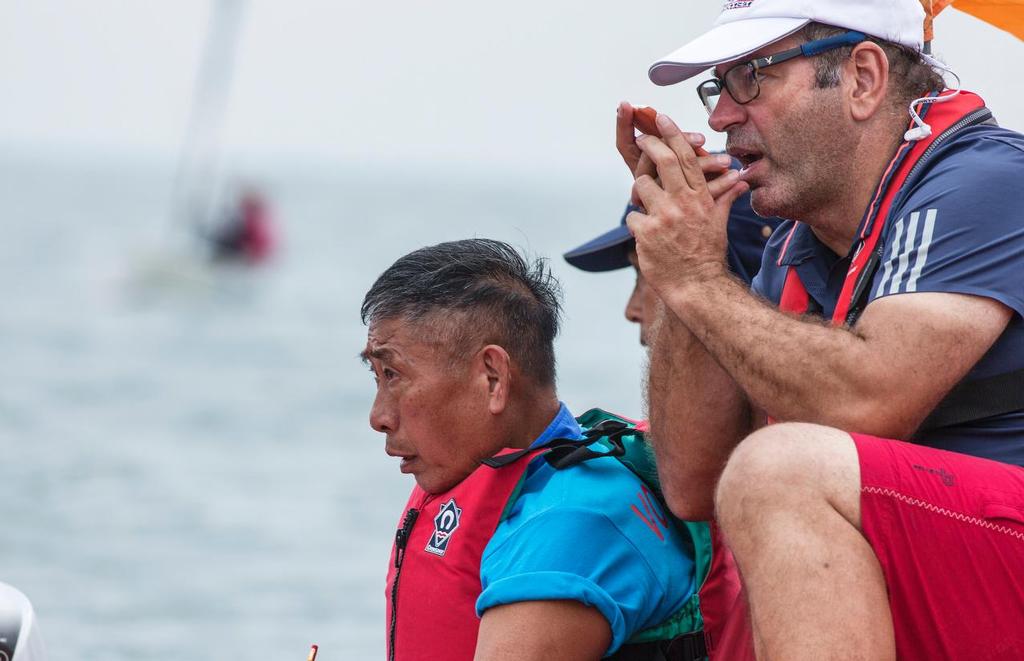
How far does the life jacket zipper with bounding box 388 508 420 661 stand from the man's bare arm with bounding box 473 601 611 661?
44 centimetres

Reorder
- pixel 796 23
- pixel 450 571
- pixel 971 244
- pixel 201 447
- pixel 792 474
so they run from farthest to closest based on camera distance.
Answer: pixel 201 447 → pixel 450 571 → pixel 796 23 → pixel 971 244 → pixel 792 474

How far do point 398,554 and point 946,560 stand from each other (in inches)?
56.1

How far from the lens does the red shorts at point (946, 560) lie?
102 inches

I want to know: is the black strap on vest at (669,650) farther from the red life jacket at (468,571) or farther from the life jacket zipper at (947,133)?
the life jacket zipper at (947,133)

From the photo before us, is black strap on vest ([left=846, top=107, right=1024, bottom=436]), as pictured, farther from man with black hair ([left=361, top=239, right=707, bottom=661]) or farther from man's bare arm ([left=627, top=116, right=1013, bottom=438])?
man with black hair ([left=361, top=239, right=707, bottom=661])

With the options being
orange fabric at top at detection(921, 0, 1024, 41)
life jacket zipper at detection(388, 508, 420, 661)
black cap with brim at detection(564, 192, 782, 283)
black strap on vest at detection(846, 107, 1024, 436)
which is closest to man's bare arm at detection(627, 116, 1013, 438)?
black strap on vest at detection(846, 107, 1024, 436)

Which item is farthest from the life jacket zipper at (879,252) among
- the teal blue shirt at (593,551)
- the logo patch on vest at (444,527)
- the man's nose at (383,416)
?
the man's nose at (383,416)

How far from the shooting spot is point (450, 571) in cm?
337

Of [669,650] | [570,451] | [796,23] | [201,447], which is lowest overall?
[201,447]

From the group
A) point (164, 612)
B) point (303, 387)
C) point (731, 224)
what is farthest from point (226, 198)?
point (731, 224)

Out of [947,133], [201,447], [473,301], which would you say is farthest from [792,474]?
[201,447]

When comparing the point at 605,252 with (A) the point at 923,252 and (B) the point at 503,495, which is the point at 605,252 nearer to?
(B) the point at 503,495

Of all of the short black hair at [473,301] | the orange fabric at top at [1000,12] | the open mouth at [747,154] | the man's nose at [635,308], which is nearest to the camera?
the open mouth at [747,154]

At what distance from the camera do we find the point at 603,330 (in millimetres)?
30562
